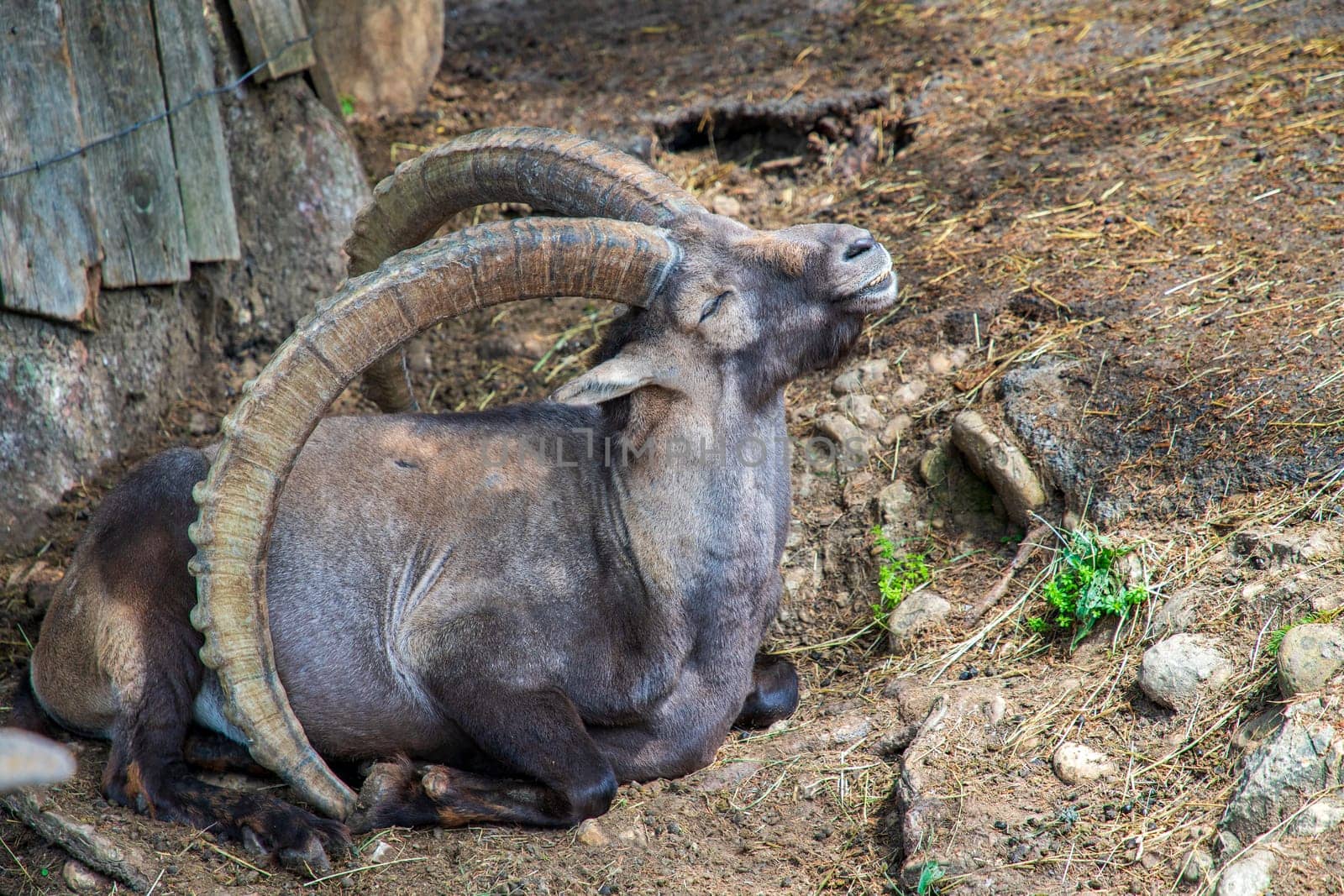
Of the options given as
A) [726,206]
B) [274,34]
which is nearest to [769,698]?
[726,206]

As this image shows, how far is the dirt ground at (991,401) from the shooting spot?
434 centimetres

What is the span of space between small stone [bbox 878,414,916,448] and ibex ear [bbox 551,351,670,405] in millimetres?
1915

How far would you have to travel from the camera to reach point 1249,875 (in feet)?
11.7

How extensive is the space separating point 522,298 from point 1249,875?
3229 mm

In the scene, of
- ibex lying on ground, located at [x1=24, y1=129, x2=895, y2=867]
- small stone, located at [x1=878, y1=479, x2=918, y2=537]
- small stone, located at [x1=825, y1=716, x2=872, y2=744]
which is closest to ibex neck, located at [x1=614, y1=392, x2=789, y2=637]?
ibex lying on ground, located at [x1=24, y1=129, x2=895, y2=867]

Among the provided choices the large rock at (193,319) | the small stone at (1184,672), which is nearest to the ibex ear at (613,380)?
the small stone at (1184,672)

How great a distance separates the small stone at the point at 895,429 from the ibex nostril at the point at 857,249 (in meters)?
1.59

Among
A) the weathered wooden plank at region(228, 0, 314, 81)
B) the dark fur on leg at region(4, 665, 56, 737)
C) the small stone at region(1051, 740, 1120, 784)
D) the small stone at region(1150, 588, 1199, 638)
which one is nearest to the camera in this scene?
the small stone at region(1051, 740, 1120, 784)

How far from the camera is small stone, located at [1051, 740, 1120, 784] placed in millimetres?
4277

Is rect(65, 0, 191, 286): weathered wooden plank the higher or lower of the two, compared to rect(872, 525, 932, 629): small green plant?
higher

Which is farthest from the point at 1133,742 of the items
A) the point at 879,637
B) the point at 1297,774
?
the point at 879,637

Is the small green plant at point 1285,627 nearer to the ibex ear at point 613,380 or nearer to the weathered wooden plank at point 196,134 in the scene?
the ibex ear at point 613,380

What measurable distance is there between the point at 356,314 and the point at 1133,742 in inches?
132

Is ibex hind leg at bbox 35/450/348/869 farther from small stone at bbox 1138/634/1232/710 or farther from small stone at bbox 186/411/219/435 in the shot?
small stone at bbox 1138/634/1232/710
